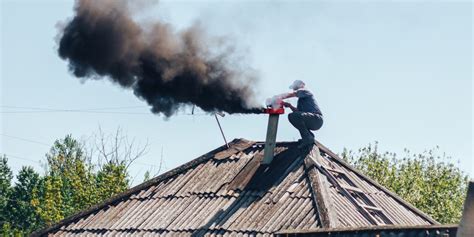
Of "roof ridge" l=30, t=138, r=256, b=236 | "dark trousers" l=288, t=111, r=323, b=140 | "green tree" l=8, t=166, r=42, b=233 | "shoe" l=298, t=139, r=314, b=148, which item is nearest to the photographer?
"dark trousers" l=288, t=111, r=323, b=140

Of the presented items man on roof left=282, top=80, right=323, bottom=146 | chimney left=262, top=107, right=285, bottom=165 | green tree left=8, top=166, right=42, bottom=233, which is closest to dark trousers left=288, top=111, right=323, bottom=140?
man on roof left=282, top=80, right=323, bottom=146

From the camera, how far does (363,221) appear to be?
62.1 ft

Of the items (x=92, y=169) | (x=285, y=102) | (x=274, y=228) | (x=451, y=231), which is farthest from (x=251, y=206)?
(x=92, y=169)

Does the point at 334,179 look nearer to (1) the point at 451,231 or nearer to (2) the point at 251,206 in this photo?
(2) the point at 251,206

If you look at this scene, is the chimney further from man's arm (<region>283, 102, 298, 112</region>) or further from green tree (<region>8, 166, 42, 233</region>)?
green tree (<region>8, 166, 42, 233</region>)

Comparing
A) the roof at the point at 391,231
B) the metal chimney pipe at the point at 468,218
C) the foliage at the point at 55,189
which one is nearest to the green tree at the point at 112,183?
the foliage at the point at 55,189

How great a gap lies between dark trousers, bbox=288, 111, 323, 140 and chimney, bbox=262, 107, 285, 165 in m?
0.50

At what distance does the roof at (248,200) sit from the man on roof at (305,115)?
1.05 feet

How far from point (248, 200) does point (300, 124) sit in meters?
2.00

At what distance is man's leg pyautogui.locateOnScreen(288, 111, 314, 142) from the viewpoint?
2038 cm

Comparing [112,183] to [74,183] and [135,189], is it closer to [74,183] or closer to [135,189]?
[74,183]

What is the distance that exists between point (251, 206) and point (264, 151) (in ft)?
6.33

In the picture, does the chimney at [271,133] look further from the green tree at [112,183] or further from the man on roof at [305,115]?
the green tree at [112,183]

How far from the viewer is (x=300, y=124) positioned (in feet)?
67.2
